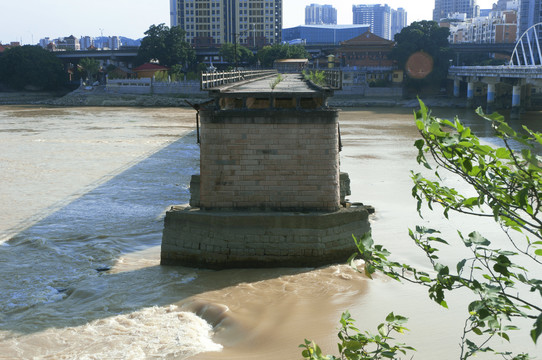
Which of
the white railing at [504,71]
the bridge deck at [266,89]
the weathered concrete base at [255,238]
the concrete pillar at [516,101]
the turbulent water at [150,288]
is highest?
the white railing at [504,71]

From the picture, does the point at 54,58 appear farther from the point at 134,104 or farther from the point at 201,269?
the point at 201,269

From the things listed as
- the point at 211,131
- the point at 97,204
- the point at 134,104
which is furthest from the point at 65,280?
the point at 134,104

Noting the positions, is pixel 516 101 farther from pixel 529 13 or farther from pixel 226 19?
pixel 226 19

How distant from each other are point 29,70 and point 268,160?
106m

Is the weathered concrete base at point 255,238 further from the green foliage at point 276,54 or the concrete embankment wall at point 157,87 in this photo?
the green foliage at point 276,54

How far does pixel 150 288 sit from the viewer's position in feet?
50.4

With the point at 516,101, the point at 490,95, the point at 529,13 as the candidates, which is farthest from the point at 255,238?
the point at 529,13

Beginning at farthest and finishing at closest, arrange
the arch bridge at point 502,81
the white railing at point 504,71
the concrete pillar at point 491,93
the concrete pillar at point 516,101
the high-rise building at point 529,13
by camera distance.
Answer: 1. the high-rise building at point 529,13
2. the concrete pillar at point 491,93
3. the concrete pillar at point 516,101
4. the arch bridge at point 502,81
5. the white railing at point 504,71

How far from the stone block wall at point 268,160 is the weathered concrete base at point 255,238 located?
623mm

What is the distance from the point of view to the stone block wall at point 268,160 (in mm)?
17078

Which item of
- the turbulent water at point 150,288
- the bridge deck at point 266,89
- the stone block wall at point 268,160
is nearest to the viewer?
the turbulent water at point 150,288

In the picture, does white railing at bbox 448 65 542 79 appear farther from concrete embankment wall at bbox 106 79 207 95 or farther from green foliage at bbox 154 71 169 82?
green foliage at bbox 154 71 169 82

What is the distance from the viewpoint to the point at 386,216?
75.0 ft

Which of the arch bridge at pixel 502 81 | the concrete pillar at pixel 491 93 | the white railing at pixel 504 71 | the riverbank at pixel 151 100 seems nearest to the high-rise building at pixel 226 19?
the riverbank at pixel 151 100
